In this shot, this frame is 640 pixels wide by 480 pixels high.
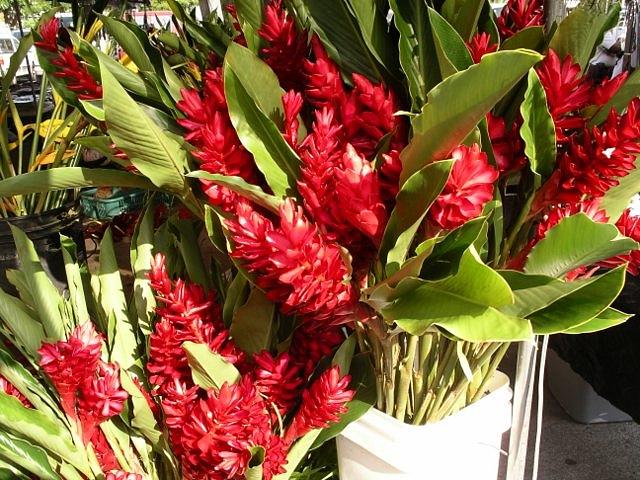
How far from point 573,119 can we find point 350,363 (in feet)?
1.24

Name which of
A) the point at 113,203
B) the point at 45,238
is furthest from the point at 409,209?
the point at 113,203

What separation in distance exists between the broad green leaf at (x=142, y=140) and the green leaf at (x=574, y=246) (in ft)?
1.17

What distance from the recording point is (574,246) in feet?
1.73

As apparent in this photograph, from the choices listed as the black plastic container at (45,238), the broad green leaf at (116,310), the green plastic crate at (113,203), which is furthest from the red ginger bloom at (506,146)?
the green plastic crate at (113,203)

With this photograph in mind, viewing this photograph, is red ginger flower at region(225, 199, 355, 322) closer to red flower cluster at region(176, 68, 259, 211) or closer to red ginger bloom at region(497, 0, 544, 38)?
red flower cluster at region(176, 68, 259, 211)

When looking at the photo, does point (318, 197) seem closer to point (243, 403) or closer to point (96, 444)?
point (243, 403)

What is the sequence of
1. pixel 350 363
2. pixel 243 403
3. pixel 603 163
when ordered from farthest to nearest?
pixel 350 363, pixel 243 403, pixel 603 163

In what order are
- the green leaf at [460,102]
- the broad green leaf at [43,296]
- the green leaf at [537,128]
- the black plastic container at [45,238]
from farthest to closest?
the black plastic container at [45,238], the broad green leaf at [43,296], the green leaf at [537,128], the green leaf at [460,102]

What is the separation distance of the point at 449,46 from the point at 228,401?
0.41 metres

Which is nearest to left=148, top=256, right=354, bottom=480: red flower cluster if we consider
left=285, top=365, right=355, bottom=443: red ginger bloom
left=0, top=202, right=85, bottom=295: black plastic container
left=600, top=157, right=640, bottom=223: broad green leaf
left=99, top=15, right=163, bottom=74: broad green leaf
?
left=285, top=365, right=355, bottom=443: red ginger bloom

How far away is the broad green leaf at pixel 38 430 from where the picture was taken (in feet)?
2.31

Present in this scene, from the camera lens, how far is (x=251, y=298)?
716 millimetres

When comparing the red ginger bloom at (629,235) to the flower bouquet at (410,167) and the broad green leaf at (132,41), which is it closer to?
the flower bouquet at (410,167)

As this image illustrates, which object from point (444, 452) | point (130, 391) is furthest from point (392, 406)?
point (130, 391)
